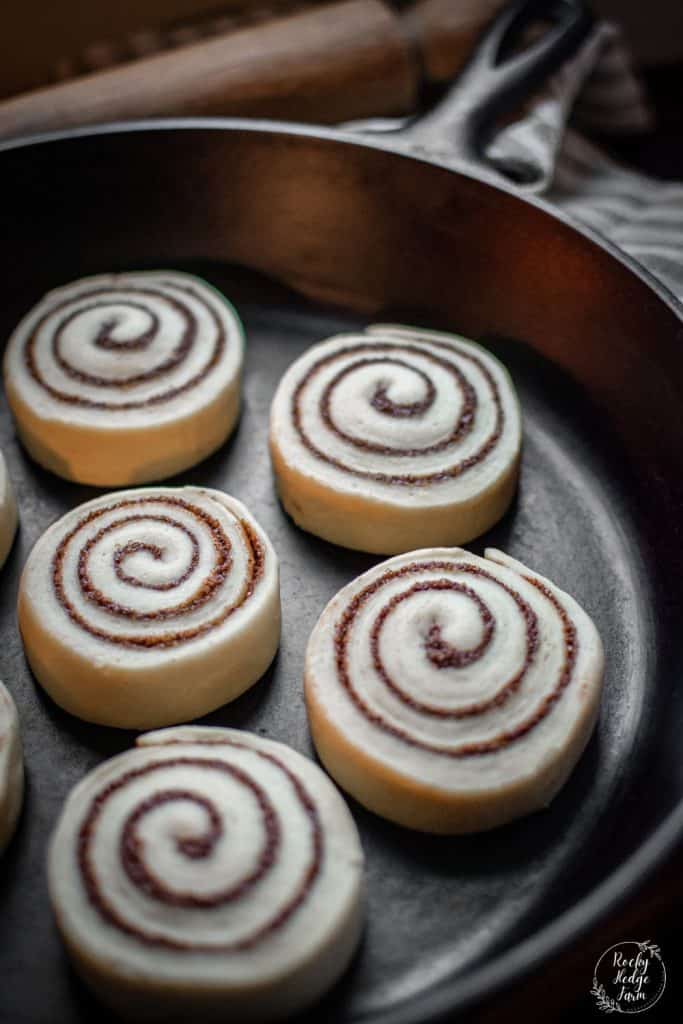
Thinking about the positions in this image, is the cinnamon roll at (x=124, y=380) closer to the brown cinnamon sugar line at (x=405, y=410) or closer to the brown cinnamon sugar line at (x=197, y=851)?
the brown cinnamon sugar line at (x=405, y=410)

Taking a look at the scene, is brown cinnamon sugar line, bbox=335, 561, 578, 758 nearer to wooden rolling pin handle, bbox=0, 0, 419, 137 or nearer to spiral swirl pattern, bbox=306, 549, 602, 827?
spiral swirl pattern, bbox=306, 549, 602, 827

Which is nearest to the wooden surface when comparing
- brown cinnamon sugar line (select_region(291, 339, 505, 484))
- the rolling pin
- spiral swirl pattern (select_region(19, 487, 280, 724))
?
the rolling pin

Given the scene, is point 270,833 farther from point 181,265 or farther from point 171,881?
point 181,265

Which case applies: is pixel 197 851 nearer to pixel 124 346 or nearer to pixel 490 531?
pixel 490 531

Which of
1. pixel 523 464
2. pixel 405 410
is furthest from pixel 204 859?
pixel 523 464

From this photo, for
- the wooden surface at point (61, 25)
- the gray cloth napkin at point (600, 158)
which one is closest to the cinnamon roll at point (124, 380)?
the gray cloth napkin at point (600, 158)

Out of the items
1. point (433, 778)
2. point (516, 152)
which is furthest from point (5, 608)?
point (516, 152)
